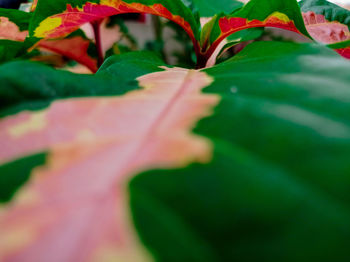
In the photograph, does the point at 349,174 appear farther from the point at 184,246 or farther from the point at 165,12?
the point at 165,12

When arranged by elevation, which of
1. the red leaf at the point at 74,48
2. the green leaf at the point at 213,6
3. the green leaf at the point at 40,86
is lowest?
the red leaf at the point at 74,48

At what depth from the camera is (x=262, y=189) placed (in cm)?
19

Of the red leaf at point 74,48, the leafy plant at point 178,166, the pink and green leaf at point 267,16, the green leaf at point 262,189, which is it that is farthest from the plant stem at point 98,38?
the green leaf at point 262,189

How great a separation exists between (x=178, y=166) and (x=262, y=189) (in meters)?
0.06

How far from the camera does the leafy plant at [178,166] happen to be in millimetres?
162

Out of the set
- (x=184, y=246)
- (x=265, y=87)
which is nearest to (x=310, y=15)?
(x=265, y=87)

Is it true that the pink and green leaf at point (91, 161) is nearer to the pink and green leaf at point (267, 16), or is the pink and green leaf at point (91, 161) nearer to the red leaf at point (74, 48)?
the pink and green leaf at point (267, 16)

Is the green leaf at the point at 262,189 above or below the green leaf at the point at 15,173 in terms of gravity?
above

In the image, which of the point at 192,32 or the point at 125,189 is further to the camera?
the point at 192,32

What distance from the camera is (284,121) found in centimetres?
25

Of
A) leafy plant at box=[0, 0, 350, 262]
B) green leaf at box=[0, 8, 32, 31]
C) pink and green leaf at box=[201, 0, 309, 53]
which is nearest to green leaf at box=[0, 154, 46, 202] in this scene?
leafy plant at box=[0, 0, 350, 262]

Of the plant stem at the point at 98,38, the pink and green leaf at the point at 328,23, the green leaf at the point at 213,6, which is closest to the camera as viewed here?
the plant stem at the point at 98,38

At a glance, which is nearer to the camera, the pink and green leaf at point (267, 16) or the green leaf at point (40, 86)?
the green leaf at point (40, 86)

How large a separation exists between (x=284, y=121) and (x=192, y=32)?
1.57 ft
